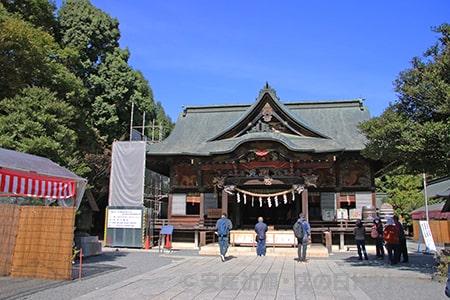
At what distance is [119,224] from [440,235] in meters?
20.2

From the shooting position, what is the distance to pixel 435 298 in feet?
23.5

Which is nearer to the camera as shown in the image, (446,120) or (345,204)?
(446,120)

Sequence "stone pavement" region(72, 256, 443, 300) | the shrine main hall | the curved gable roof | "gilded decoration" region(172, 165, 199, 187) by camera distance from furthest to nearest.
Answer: "gilded decoration" region(172, 165, 199, 187)
the curved gable roof
the shrine main hall
"stone pavement" region(72, 256, 443, 300)

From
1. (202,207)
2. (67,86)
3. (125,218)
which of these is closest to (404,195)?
(202,207)

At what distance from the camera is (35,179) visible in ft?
30.7

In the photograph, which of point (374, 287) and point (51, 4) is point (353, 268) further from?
point (51, 4)

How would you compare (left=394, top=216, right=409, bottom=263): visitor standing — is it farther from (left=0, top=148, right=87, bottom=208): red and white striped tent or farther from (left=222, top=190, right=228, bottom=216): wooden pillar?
(left=0, top=148, right=87, bottom=208): red and white striped tent

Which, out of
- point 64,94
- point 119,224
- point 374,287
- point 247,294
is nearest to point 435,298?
point 374,287

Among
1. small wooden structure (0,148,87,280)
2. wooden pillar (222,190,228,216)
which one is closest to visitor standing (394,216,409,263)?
wooden pillar (222,190,228,216)

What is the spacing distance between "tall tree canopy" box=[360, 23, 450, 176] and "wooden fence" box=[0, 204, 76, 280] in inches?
333

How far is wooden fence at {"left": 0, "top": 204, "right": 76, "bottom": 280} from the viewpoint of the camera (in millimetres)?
8641

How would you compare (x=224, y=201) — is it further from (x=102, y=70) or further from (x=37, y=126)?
(x=102, y=70)

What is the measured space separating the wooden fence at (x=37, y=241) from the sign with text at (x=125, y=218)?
8.81 m

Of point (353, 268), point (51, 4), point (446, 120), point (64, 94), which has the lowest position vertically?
point (353, 268)
